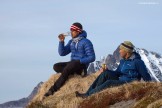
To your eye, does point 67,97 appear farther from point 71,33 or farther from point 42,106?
point 71,33

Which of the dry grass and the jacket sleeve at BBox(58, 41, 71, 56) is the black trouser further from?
the jacket sleeve at BBox(58, 41, 71, 56)

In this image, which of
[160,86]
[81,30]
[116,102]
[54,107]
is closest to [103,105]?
[116,102]

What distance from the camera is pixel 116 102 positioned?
18.8m

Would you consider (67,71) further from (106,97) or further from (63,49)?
(106,97)

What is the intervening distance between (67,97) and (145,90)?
3697 mm

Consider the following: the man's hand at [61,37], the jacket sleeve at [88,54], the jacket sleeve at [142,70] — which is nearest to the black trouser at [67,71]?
the jacket sleeve at [88,54]

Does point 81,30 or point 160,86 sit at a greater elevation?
point 81,30

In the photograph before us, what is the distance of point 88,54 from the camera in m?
23.1

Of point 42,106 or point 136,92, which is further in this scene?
point 42,106

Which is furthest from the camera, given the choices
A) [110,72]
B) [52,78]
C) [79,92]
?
[52,78]

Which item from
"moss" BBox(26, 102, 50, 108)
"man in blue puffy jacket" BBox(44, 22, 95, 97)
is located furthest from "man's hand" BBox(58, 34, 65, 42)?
"moss" BBox(26, 102, 50, 108)

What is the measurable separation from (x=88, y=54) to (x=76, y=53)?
0.67 metres

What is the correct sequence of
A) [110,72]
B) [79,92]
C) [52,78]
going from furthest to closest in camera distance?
[52,78] < [79,92] < [110,72]

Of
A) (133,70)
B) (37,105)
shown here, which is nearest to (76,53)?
(37,105)
